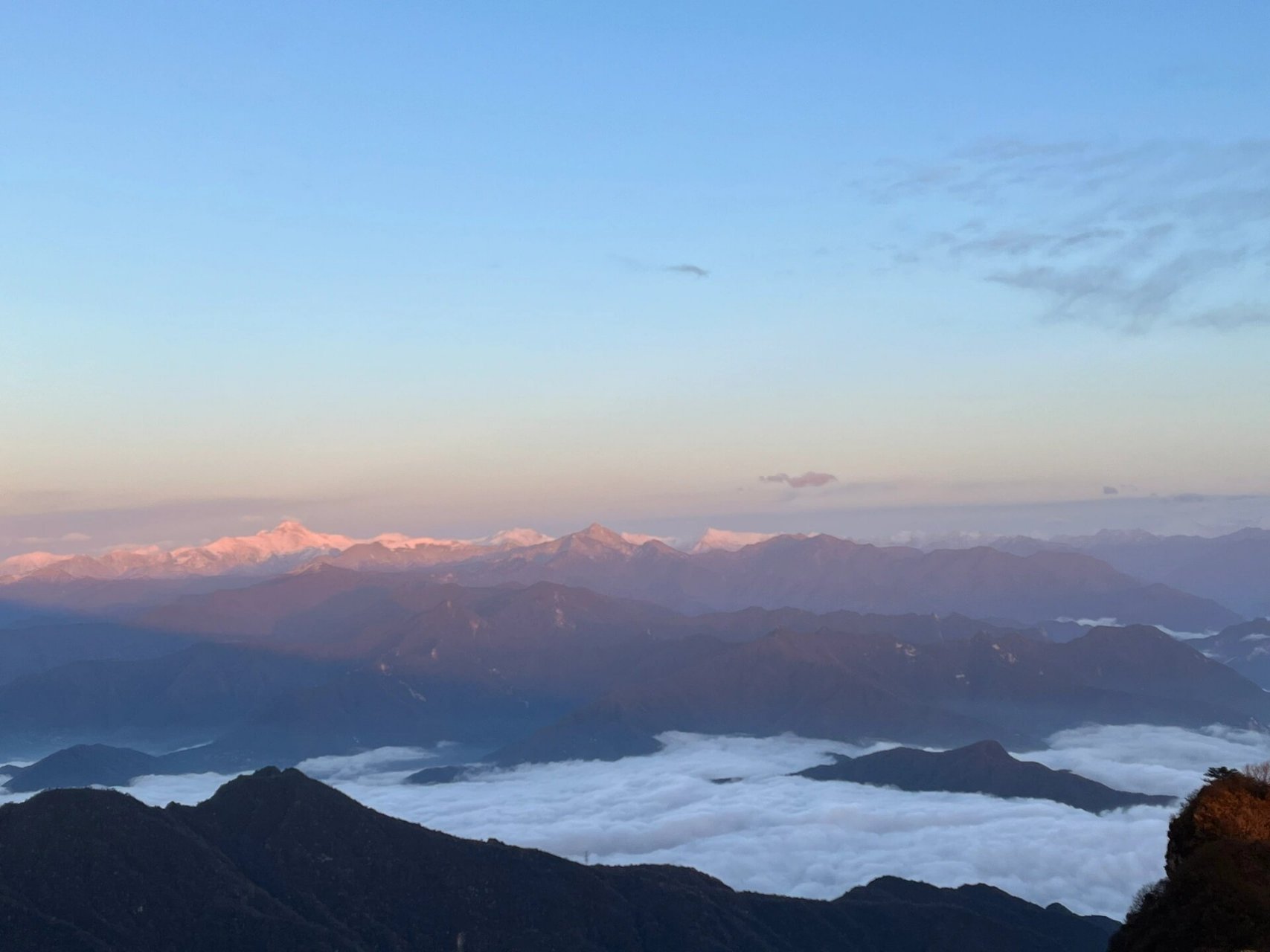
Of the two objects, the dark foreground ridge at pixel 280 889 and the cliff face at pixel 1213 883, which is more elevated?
the cliff face at pixel 1213 883

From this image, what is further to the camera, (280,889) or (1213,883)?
(280,889)

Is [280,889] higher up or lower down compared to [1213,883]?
lower down

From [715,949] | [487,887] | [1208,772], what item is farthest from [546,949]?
[1208,772]

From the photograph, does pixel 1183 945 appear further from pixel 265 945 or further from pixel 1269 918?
pixel 265 945

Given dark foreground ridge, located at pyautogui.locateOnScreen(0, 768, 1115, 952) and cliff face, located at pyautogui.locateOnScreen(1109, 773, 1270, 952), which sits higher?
cliff face, located at pyautogui.locateOnScreen(1109, 773, 1270, 952)

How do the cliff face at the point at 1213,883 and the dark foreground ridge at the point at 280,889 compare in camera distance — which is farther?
the dark foreground ridge at the point at 280,889
